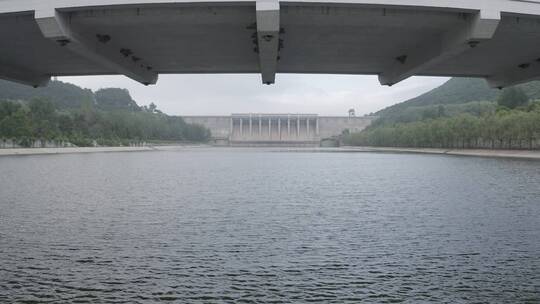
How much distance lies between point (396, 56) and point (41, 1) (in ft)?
37.5

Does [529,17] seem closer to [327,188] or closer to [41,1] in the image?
[41,1]

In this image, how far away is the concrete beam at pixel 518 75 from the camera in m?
18.4

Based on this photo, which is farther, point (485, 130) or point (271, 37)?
point (485, 130)

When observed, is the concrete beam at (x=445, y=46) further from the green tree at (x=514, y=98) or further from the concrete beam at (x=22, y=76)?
the green tree at (x=514, y=98)

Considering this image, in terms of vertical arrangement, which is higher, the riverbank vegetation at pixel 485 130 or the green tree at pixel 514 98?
the green tree at pixel 514 98

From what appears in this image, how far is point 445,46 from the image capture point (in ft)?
45.7

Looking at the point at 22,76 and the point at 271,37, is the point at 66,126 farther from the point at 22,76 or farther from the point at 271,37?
the point at 271,37

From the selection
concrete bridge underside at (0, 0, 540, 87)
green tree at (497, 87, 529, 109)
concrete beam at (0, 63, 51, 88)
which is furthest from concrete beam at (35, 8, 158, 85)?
green tree at (497, 87, 529, 109)

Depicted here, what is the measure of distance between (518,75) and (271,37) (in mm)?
12392

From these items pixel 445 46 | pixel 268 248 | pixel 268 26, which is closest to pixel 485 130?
pixel 445 46

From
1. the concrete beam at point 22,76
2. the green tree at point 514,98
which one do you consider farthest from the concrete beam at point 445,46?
the green tree at point 514,98

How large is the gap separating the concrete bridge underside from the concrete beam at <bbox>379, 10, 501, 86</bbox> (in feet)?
0.11

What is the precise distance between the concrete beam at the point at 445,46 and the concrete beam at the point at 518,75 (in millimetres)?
4887

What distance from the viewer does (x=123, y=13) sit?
12336mm
